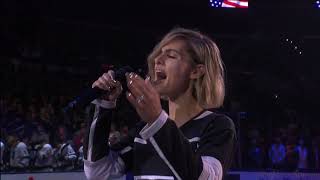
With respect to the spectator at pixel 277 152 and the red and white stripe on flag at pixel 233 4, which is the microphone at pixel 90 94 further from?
the red and white stripe on flag at pixel 233 4

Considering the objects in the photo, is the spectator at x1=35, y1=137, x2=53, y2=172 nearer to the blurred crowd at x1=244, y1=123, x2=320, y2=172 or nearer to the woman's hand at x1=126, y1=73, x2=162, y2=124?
the blurred crowd at x1=244, y1=123, x2=320, y2=172

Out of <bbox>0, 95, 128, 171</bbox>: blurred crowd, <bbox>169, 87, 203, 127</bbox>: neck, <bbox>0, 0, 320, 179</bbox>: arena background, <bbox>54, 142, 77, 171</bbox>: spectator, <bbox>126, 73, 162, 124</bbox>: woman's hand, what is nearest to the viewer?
<bbox>126, 73, 162, 124</bbox>: woman's hand

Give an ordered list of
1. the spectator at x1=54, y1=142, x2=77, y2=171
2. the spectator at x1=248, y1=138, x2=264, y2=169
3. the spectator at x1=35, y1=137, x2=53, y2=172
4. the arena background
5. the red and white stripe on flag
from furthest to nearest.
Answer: the arena background < the red and white stripe on flag < the spectator at x1=248, y1=138, x2=264, y2=169 < the spectator at x1=35, y1=137, x2=53, y2=172 < the spectator at x1=54, y1=142, x2=77, y2=171

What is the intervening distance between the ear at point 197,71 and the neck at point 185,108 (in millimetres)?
54

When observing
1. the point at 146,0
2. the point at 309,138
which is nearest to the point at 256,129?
the point at 309,138

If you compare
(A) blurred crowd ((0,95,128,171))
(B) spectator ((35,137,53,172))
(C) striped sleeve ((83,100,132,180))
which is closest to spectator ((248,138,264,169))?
(A) blurred crowd ((0,95,128,171))

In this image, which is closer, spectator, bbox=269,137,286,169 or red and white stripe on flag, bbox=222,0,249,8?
spectator, bbox=269,137,286,169

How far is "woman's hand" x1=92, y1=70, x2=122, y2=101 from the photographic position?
1381 mm

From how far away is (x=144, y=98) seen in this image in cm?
111

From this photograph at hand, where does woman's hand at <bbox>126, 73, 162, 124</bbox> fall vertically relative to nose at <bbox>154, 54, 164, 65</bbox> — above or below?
below

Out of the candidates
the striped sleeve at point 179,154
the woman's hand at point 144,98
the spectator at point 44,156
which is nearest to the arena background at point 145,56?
the spectator at point 44,156

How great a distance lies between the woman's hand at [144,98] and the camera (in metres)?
1.11

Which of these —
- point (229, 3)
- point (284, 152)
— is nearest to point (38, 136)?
point (229, 3)

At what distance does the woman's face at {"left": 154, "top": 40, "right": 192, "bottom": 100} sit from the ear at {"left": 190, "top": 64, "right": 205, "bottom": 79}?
1 cm
